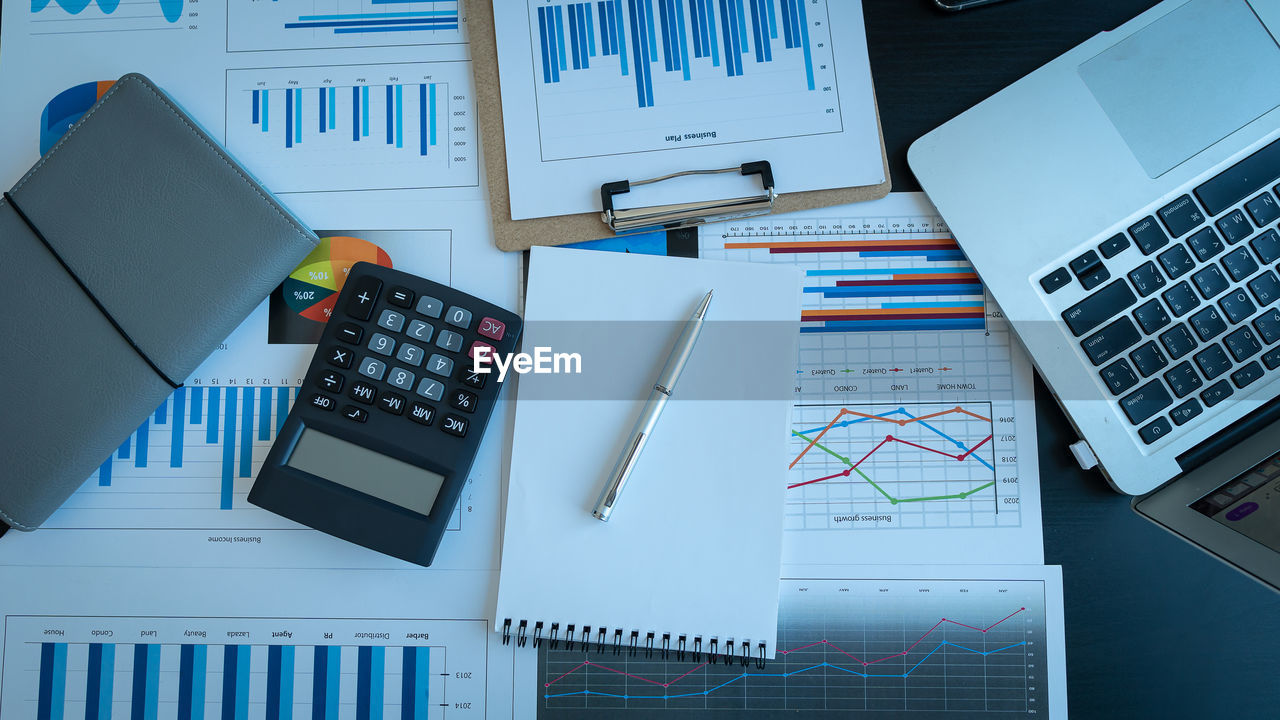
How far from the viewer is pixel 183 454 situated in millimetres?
658

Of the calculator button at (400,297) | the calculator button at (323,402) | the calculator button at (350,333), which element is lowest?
the calculator button at (323,402)

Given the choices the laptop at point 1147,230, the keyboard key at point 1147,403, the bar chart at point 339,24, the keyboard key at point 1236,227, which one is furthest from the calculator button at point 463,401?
the keyboard key at point 1236,227

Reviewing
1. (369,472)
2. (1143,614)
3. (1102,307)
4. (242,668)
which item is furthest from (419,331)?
(1143,614)

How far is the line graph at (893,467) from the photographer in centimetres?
65

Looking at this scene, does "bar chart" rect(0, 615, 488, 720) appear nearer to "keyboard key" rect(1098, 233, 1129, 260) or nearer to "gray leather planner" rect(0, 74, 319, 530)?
"gray leather planner" rect(0, 74, 319, 530)

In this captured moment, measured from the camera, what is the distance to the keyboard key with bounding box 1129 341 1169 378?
613 mm

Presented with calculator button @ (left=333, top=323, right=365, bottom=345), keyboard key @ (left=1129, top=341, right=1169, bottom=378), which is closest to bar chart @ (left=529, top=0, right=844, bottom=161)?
calculator button @ (left=333, top=323, right=365, bottom=345)

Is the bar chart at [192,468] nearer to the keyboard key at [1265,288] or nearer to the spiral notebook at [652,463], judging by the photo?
the spiral notebook at [652,463]

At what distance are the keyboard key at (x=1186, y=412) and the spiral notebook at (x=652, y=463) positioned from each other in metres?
0.32

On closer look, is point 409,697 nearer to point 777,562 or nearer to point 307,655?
point 307,655

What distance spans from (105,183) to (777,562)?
0.67m

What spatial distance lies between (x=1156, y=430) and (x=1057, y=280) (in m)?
0.15

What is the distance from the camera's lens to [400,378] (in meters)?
0.62

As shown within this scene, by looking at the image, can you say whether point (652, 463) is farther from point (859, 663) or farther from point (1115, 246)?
point (1115, 246)
